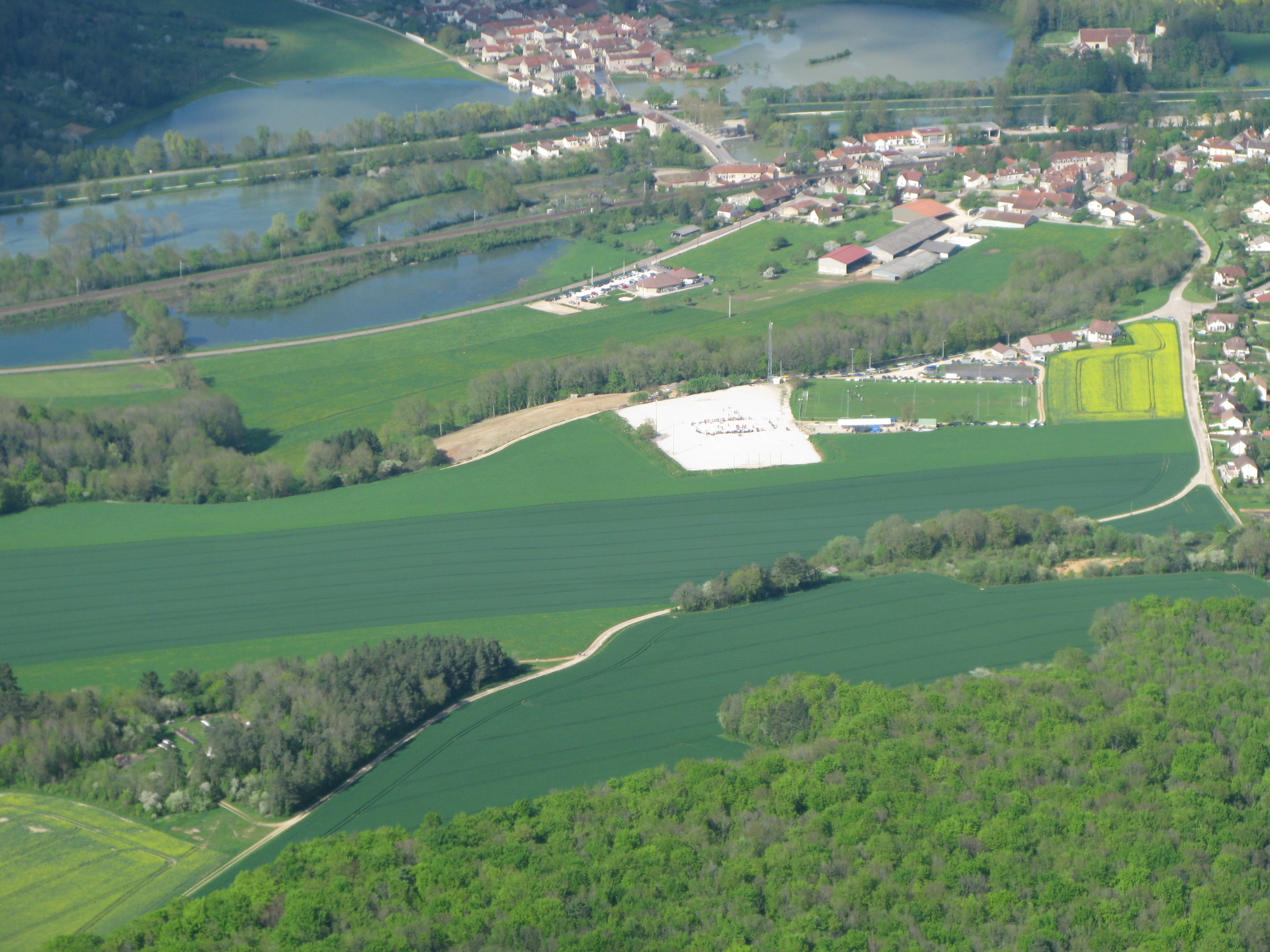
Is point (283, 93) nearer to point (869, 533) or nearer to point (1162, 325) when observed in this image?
point (1162, 325)

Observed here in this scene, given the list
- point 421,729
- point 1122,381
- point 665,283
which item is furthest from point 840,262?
point 421,729

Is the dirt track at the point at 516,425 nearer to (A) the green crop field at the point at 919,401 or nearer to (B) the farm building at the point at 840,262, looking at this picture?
(A) the green crop field at the point at 919,401

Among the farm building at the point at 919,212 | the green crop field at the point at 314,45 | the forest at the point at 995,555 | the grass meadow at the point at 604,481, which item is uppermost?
the green crop field at the point at 314,45

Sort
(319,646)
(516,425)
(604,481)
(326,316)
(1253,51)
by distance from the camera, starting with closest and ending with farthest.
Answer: (319,646) < (604,481) < (516,425) < (326,316) < (1253,51)

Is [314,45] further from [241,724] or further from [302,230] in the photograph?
[241,724]

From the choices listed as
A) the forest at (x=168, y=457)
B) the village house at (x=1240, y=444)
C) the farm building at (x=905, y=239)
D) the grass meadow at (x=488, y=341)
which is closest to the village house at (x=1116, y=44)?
the grass meadow at (x=488, y=341)

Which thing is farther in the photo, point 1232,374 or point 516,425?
point 1232,374

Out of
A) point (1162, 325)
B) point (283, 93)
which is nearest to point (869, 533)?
point (1162, 325)
